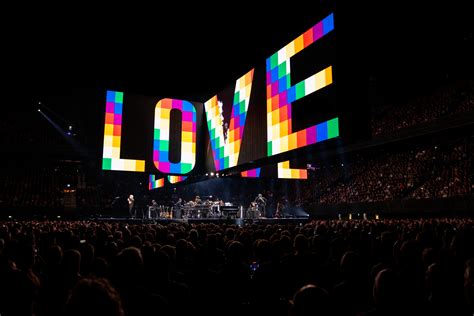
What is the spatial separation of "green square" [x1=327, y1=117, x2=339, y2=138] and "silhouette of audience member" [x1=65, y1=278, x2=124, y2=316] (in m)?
11.7

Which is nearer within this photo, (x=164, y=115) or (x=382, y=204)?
(x=164, y=115)

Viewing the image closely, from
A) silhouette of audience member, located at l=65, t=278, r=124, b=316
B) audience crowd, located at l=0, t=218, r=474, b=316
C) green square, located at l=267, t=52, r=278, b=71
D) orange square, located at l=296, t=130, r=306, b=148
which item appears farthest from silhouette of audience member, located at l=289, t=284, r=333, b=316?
green square, located at l=267, t=52, r=278, b=71

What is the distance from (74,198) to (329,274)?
3680 cm

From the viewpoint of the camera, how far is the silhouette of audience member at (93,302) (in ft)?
6.42

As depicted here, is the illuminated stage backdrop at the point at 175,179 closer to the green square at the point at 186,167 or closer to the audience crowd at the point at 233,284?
the green square at the point at 186,167

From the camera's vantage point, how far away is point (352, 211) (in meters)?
27.2

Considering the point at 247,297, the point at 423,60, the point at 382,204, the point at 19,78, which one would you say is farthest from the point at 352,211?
the point at 247,297

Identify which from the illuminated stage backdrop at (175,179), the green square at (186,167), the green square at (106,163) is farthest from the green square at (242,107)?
the illuminated stage backdrop at (175,179)

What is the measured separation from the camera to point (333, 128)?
13195 mm

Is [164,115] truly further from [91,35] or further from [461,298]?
[461,298]

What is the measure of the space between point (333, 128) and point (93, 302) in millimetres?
12007

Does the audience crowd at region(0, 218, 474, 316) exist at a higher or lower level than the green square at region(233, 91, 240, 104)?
lower

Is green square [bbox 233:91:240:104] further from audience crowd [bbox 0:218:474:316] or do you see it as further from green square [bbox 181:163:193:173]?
audience crowd [bbox 0:218:474:316]

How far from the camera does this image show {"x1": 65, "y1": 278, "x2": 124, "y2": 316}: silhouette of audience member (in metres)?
1.96
